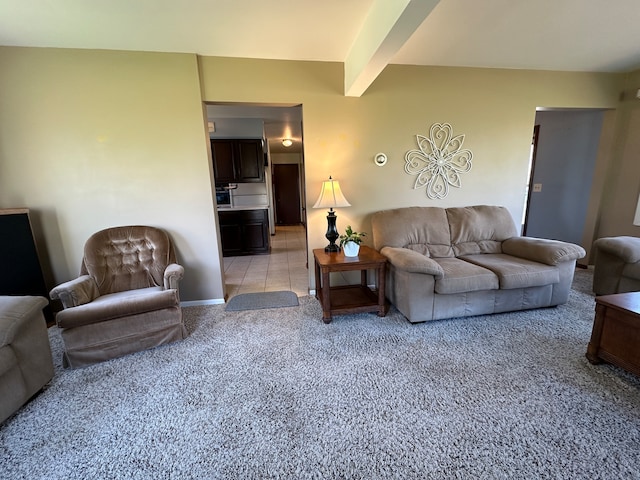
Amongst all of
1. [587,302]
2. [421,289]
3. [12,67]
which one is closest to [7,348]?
[12,67]

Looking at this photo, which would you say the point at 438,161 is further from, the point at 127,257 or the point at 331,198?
the point at 127,257

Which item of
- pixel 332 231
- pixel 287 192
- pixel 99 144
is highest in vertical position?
pixel 99 144

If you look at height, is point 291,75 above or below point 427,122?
above

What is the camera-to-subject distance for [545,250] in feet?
8.32

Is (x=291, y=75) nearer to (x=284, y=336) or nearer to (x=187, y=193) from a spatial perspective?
(x=187, y=193)

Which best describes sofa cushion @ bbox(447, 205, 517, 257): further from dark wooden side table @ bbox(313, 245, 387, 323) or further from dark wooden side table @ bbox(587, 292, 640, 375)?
dark wooden side table @ bbox(587, 292, 640, 375)

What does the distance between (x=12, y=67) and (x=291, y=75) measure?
2.39 metres

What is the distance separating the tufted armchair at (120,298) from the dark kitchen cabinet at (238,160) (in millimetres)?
2977

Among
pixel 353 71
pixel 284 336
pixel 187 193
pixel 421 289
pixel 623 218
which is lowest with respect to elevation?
pixel 284 336

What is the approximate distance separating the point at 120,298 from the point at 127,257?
22.7 inches

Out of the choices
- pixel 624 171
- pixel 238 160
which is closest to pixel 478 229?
pixel 624 171

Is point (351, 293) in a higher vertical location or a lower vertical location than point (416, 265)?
lower

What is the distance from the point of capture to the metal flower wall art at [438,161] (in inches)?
120

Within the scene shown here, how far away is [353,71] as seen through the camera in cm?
246
